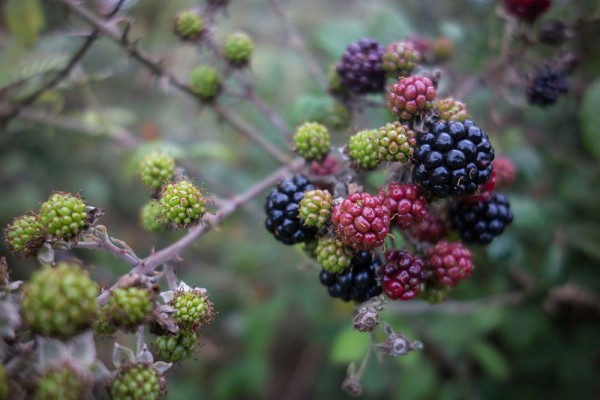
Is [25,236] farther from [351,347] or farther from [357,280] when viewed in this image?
[351,347]

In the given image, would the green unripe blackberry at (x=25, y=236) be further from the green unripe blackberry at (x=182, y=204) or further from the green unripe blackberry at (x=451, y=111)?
the green unripe blackberry at (x=451, y=111)

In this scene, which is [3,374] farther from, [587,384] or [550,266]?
[587,384]

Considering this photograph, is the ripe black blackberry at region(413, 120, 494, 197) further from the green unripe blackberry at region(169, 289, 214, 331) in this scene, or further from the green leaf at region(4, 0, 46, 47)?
the green leaf at region(4, 0, 46, 47)

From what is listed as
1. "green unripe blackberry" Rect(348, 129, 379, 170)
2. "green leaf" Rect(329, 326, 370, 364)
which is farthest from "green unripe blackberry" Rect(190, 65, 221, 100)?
"green leaf" Rect(329, 326, 370, 364)

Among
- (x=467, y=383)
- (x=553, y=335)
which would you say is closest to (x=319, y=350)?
(x=467, y=383)

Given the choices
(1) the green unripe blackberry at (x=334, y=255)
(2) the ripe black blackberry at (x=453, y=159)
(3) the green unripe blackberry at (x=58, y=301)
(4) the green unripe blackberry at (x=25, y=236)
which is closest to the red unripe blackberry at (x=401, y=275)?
(1) the green unripe blackberry at (x=334, y=255)

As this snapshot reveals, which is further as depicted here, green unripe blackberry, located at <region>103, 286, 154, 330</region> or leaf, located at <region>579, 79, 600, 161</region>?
leaf, located at <region>579, 79, 600, 161</region>
